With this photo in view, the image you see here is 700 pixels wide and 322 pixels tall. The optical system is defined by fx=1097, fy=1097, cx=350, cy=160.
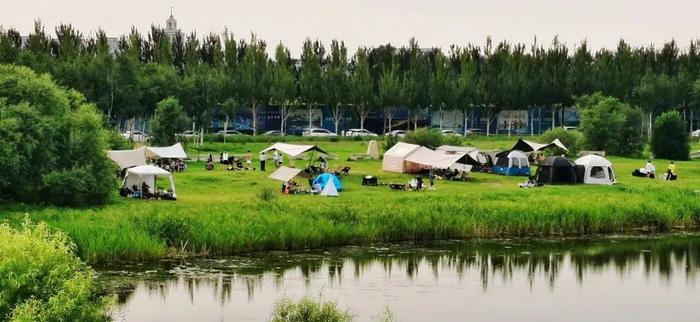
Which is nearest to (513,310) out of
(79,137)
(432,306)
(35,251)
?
(432,306)

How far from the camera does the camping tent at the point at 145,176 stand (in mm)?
43500

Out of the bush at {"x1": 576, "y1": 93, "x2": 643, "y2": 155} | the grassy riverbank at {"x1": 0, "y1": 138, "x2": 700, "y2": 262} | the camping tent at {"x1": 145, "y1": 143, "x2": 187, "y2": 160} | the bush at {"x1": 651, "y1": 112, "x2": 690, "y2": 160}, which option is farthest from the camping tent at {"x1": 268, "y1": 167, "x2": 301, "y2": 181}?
the bush at {"x1": 651, "y1": 112, "x2": 690, "y2": 160}

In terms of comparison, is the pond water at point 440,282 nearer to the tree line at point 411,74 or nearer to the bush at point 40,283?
the bush at point 40,283

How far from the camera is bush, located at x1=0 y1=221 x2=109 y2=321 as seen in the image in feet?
63.2

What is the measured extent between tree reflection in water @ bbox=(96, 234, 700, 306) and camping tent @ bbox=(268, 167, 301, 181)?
12072 mm

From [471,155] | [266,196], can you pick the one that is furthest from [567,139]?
[266,196]

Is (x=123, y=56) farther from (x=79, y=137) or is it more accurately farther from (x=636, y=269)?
(x=636, y=269)

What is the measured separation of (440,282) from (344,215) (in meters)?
6.89

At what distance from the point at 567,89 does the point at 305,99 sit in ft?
74.9

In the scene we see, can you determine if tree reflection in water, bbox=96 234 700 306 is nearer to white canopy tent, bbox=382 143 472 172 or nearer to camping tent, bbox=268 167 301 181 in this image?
camping tent, bbox=268 167 301 181

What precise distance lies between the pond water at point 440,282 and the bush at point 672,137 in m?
31.2

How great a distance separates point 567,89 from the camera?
3752 inches

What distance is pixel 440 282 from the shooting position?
32438mm

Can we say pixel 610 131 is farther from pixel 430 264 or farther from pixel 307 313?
pixel 307 313
